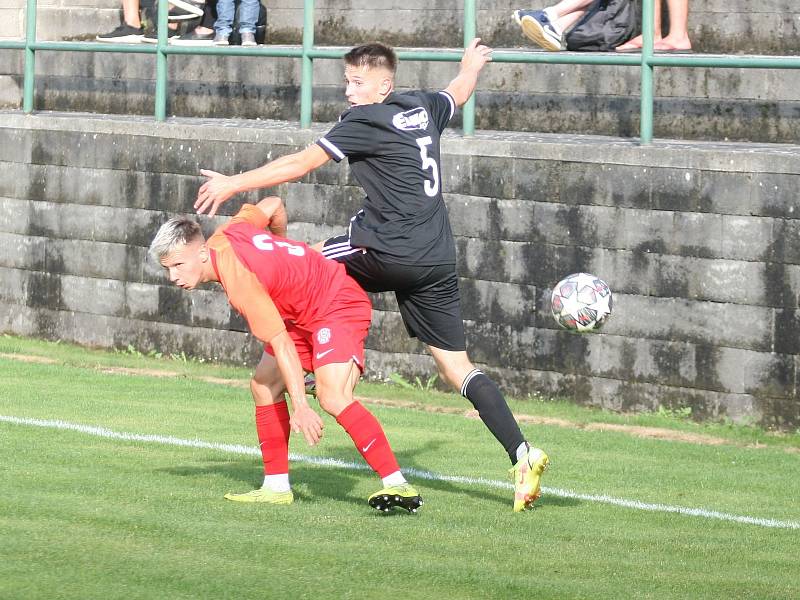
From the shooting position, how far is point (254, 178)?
278 inches

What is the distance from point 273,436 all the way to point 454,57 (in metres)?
5.27

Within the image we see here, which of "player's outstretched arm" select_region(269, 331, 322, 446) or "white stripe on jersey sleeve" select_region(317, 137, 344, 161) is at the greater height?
"white stripe on jersey sleeve" select_region(317, 137, 344, 161)

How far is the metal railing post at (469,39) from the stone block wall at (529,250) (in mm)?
175

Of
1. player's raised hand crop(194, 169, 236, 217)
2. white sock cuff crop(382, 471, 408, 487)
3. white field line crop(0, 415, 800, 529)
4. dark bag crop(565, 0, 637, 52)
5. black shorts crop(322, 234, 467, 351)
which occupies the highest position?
dark bag crop(565, 0, 637, 52)

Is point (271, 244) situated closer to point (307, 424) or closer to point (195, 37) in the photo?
point (307, 424)

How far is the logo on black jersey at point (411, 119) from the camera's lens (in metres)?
7.61

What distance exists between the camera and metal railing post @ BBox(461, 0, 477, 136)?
39.4ft

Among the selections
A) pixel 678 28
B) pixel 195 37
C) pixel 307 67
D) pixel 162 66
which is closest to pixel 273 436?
pixel 307 67

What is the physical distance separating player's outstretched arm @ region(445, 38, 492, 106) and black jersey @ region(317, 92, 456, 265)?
1.36 feet

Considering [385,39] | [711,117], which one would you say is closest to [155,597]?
[711,117]

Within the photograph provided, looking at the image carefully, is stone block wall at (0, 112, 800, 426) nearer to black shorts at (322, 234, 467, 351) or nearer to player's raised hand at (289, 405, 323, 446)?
black shorts at (322, 234, 467, 351)

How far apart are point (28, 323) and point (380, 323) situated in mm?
3901

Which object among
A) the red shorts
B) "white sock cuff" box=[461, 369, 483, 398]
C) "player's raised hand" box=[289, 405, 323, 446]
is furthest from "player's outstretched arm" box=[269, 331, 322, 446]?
"white sock cuff" box=[461, 369, 483, 398]

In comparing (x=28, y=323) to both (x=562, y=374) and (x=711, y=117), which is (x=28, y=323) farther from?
(x=711, y=117)
